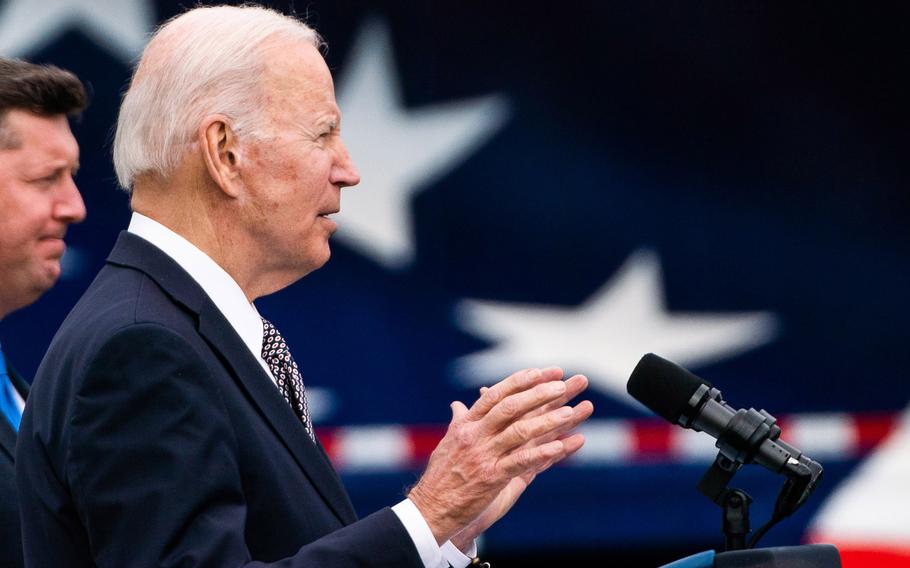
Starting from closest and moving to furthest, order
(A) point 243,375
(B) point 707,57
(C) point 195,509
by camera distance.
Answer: (C) point 195,509
(A) point 243,375
(B) point 707,57

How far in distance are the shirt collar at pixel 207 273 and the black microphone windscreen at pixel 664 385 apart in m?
0.49

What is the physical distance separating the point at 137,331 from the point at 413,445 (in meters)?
1.94

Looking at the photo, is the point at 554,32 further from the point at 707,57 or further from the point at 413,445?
the point at 413,445

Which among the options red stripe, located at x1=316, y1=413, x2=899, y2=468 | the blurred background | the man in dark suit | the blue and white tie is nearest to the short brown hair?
the man in dark suit

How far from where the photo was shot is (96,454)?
4.67ft

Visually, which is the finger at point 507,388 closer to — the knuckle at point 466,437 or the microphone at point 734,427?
the knuckle at point 466,437

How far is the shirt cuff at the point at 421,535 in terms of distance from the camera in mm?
1516

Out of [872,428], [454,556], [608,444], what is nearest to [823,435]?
[872,428]

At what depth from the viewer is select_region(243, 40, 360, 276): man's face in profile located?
5.59 ft

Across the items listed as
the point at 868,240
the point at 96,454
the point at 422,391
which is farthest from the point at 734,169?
the point at 96,454

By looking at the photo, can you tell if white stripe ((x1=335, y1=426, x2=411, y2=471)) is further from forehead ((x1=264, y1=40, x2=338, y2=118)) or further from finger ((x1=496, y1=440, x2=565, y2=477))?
finger ((x1=496, y1=440, x2=565, y2=477))

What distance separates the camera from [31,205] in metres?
2.47

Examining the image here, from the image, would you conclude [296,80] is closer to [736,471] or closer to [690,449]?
[736,471]

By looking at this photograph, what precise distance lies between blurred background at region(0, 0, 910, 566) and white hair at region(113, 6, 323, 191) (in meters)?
1.66
